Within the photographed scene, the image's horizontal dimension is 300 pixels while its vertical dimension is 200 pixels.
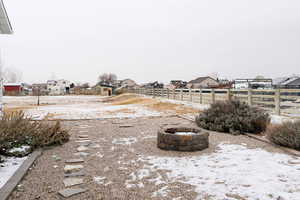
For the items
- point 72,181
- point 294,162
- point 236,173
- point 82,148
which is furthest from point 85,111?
point 294,162

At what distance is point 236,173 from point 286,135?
1.98 m

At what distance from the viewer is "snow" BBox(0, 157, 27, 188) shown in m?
2.70

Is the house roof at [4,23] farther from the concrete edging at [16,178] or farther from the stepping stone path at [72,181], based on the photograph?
the stepping stone path at [72,181]

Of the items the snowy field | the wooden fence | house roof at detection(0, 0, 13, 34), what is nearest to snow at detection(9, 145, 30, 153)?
the snowy field

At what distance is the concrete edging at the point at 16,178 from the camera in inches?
89.2

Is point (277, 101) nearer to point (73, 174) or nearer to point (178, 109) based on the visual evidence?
point (178, 109)

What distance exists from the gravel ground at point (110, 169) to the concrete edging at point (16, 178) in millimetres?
64

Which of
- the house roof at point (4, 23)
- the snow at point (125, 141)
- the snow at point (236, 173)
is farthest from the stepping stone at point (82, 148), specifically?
the house roof at point (4, 23)

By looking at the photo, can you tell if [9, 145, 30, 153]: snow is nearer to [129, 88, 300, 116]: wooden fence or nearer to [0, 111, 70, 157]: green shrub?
[0, 111, 70, 157]: green shrub

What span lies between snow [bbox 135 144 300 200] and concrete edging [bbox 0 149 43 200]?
143 centimetres

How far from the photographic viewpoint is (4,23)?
22.4 ft

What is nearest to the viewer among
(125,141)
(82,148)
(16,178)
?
(16,178)

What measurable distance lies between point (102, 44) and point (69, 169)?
35.3 meters

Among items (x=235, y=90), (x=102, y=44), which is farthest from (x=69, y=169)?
(x=102, y=44)
